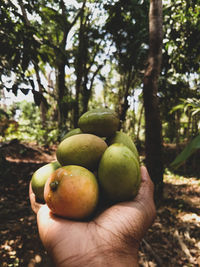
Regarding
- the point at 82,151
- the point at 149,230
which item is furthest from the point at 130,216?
the point at 149,230

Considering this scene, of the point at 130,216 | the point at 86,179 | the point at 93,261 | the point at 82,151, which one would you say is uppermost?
the point at 82,151

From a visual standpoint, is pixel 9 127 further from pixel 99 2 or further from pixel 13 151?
pixel 99 2

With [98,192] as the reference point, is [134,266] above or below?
below

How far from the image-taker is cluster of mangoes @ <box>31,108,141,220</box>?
1090 mm

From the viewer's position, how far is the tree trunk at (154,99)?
3129mm

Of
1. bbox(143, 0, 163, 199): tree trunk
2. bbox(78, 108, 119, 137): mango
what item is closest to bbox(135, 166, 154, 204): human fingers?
bbox(78, 108, 119, 137): mango

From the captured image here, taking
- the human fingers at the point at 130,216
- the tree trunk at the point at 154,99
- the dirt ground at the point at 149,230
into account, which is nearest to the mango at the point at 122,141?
the human fingers at the point at 130,216

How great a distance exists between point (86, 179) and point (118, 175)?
20 centimetres

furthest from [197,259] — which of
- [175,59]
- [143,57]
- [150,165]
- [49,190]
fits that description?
[143,57]

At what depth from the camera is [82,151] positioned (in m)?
1.33

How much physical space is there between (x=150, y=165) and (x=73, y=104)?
360 cm

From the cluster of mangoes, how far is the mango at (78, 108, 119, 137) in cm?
22

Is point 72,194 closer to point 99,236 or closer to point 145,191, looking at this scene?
point 99,236

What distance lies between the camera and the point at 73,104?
630 cm
